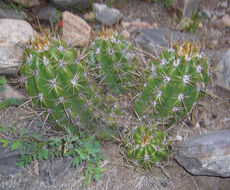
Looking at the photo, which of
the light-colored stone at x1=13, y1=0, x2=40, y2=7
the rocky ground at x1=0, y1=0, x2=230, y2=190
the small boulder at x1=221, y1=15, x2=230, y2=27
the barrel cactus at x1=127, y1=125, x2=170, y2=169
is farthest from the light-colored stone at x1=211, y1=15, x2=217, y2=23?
the light-colored stone at x1=13, y1=0, x2=40, y2=7

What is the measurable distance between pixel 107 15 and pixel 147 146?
279 cm

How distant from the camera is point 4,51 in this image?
9.32ft

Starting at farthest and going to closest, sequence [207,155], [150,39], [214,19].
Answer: [214,19] < [150,39] < [207,155]

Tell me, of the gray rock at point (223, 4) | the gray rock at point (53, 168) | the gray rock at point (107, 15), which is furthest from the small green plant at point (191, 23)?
the gray rock at point (53, 168)

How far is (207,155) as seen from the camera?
2.27m

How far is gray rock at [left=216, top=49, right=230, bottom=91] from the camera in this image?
2.99m

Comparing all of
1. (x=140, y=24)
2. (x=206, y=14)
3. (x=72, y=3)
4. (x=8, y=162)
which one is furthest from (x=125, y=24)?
(x=8, y=162)

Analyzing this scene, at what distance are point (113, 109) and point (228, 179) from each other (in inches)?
50.9

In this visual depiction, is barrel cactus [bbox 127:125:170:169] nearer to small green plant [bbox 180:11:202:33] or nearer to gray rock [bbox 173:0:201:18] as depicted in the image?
small green plant [bbox 180:11:202:33]

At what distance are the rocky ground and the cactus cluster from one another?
25cm

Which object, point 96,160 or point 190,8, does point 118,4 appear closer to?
point 190,8

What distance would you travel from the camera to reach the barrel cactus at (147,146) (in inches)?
83.8

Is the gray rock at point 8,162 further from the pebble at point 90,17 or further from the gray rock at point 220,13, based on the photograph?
the gray rock at point 220,13

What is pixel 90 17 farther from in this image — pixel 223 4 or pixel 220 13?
pixel 223 4
